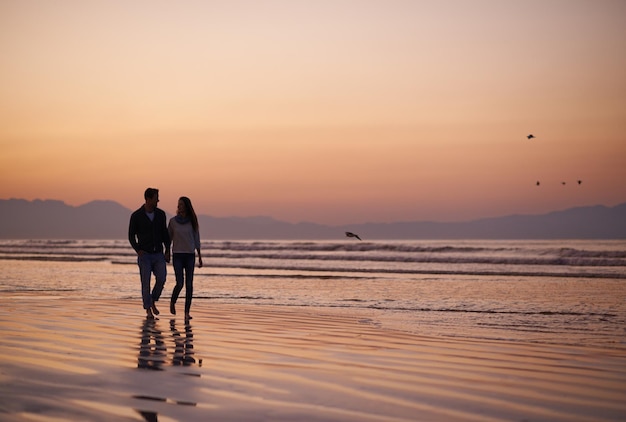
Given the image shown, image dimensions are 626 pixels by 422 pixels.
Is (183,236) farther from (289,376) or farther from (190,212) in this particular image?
(289,376)

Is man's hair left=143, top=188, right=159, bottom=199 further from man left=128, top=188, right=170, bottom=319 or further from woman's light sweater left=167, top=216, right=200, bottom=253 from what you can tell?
woman's light sweater left=167, top=216, right=200, bottom=253

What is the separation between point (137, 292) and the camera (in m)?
19.2

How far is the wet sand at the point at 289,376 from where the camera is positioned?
5.38 m

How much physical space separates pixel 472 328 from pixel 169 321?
4755 mm

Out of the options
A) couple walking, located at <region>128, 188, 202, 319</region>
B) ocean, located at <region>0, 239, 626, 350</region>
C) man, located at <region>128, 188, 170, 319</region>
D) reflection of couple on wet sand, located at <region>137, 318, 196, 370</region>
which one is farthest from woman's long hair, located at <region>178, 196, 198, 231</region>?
reflection of couple on wet sand, located at <region>137, 318, 196, 370</region>

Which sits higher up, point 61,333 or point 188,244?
point 188,244

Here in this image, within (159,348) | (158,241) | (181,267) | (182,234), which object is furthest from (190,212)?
(159,348)

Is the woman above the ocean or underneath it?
above

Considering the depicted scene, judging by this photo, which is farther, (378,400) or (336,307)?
Answer: (336,307)

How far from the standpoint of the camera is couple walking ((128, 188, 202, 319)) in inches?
512

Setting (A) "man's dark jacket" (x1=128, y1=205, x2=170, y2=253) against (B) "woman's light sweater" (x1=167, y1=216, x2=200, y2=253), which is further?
(B) "woman's light sweater" (x1=167, y1=216, x2=200, y2=253)

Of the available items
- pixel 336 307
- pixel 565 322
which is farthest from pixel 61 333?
pixel 565 322

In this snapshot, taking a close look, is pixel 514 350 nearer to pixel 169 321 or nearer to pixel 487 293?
pixel 169 321

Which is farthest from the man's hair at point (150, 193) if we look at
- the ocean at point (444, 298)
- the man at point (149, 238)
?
the ocean at point (444, 298)
